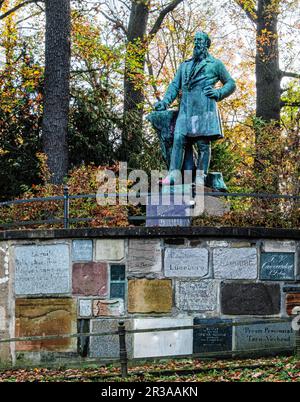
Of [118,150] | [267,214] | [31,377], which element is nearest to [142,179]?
[118,150]

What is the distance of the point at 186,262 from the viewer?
11.3m

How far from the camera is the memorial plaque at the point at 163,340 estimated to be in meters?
11.2

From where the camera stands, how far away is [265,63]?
20328 millimetres

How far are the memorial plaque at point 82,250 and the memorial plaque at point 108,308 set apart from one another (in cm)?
60

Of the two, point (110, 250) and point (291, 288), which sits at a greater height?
point (110, 250)

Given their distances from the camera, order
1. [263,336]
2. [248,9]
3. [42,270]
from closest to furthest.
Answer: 1. [263,336]
2. [42,270]
3. [248,9]

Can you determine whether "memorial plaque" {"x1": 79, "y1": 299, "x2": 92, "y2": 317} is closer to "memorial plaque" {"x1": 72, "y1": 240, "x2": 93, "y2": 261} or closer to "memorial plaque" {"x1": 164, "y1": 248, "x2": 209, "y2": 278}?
"memorial plaque" {"x1": 72, "y1": 240, "x2": 93, "y2": 261}

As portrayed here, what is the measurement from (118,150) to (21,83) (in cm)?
265

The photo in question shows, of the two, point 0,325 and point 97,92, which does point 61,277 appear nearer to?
point 0,325

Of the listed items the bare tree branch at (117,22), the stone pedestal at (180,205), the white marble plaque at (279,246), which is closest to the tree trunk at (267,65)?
the bare tree branch at (117,22)

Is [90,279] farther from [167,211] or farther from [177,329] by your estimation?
[177,329]

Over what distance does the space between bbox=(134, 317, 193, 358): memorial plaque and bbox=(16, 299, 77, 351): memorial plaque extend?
87 cm

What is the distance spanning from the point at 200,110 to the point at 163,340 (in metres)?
3.40

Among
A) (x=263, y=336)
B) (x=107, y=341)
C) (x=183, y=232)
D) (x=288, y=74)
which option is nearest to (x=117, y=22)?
(x=288, y=74)
